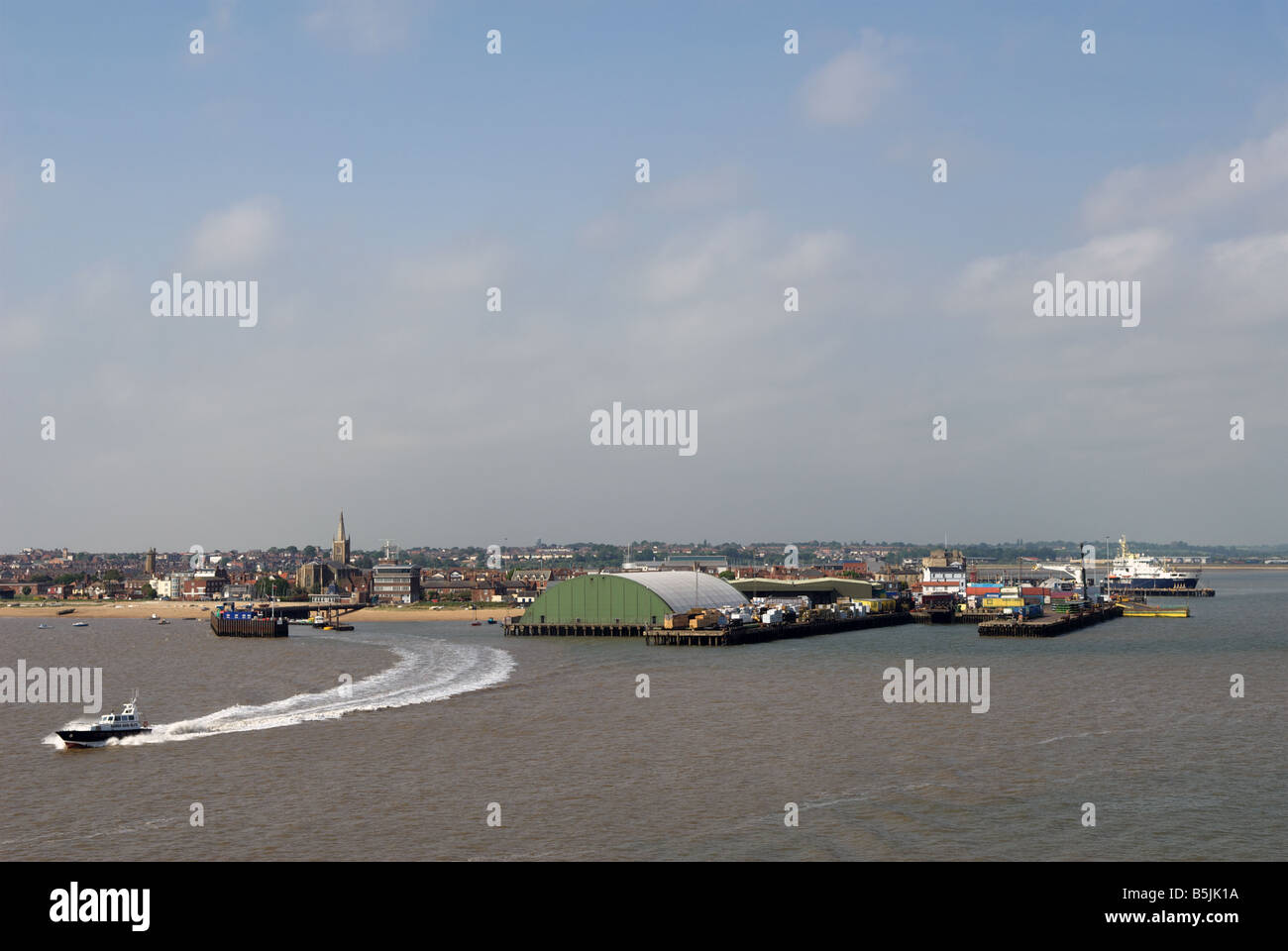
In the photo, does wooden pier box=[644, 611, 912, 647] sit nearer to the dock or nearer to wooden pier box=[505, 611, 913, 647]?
wooden pier box=[505, 611, 913, 647]

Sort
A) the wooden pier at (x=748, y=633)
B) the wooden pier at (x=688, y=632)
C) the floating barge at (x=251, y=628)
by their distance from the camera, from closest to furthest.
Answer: the wooden pier at (x=748, y=633)
the wooden pier at (x=688, y=632)
the floating barge at (x=251, y=628)

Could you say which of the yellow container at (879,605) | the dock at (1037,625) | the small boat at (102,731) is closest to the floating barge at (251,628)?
the yellow container at (879,605)

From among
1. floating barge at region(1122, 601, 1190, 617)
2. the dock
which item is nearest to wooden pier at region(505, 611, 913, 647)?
the dock

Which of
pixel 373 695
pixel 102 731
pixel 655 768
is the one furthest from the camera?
pixel 373 695

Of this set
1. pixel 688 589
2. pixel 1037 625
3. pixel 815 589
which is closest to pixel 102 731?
pixel 688 589

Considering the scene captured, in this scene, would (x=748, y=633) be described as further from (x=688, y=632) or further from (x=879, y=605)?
(x=879, y=605)

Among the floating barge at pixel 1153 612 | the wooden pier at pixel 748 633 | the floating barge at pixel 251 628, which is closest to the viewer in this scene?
the wooden pier at pixel 748 633

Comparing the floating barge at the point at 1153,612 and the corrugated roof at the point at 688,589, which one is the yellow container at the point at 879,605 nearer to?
the corrugated roof at the point at 688,589
